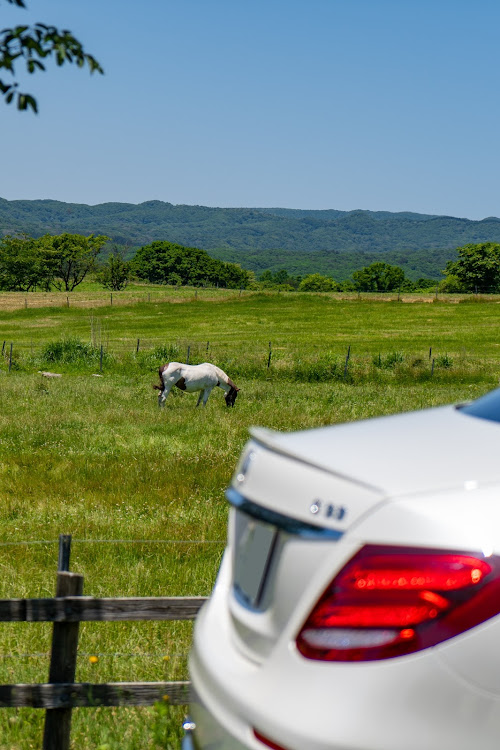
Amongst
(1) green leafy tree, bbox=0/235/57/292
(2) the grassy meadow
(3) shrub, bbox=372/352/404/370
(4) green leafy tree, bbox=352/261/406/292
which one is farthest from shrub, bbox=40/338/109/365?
(4) green leafy tree, bbox=352/261/406/292

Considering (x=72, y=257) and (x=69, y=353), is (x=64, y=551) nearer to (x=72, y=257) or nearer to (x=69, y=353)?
(x=69, y=353)

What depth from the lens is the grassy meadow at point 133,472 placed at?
17.9 feet

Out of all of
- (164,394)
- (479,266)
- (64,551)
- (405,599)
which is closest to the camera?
(405,599)

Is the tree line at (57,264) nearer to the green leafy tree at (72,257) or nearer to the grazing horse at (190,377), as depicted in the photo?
the green leafy tree at (72,257)

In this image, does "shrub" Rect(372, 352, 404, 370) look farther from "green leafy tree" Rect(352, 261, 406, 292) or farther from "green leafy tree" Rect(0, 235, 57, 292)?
"green leafy tree" Rect(352, 261, 406, 292)

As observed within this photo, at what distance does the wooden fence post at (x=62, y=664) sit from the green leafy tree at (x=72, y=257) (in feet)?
459

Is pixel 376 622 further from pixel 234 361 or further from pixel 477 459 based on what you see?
pixel 234 361

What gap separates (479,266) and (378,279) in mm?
61099

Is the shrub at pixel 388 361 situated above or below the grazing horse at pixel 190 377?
below

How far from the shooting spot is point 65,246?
14188 cm

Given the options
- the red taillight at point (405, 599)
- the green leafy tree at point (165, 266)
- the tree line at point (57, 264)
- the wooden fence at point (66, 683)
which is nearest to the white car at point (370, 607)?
Result: the red taillight at point (405, 599)

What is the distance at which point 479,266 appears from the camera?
13250 centimetres

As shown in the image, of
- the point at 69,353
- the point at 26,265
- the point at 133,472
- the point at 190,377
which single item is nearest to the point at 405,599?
the point at 133,472

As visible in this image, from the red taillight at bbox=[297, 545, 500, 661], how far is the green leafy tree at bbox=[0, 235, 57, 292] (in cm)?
14200
